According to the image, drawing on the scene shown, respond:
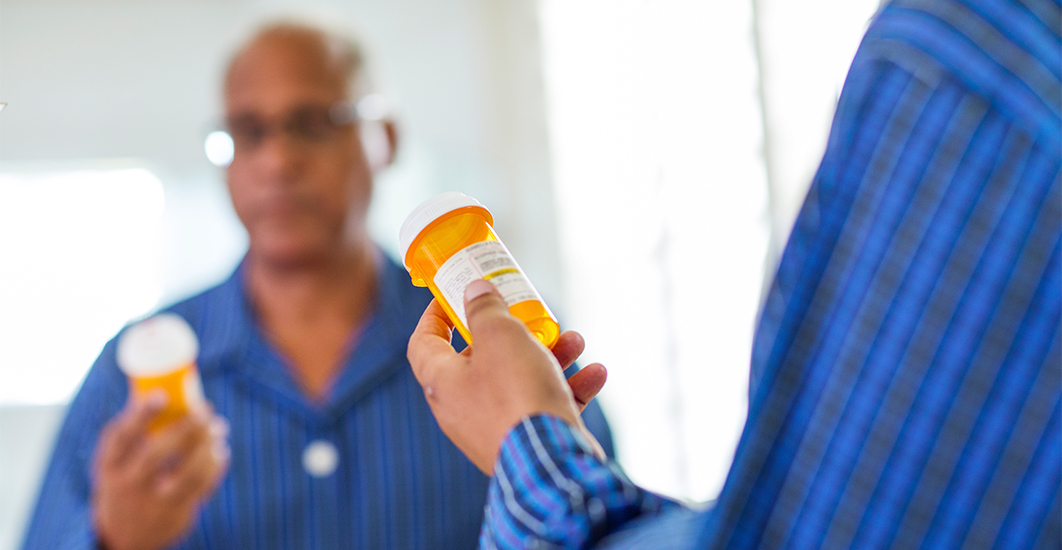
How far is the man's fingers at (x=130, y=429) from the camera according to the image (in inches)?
22.9

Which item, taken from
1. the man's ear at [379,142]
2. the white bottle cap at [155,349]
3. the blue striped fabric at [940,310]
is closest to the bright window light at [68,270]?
the white bottle cap at [155,349]

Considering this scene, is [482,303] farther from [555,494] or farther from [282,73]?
[282,73]

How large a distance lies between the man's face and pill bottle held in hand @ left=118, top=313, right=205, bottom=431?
0.41 feet

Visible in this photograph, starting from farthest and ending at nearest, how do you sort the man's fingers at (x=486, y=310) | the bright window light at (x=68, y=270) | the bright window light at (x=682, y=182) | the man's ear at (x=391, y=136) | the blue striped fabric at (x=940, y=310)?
the bright window light at (x=682, y=182) < the man's ear at (x=391, y=136) < the bright window light at (x=68, y=270) < the man's fingers at (x=486, y=310) < the blue striped fabric at (x=940, y=310)

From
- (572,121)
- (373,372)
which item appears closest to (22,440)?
(572,121)

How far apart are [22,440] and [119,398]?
1.76m

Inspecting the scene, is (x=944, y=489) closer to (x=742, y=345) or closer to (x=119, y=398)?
(x=119, y=398)

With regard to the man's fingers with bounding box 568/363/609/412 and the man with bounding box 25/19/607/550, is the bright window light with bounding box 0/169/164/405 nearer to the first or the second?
the man with bounding box 25/19/607/550

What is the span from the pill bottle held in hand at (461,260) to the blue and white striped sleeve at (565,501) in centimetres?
8

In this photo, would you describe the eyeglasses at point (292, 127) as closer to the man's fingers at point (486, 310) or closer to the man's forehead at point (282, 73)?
the man's forehead at point (282, 73)

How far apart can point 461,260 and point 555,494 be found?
0.12 m

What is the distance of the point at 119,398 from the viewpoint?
633 mm

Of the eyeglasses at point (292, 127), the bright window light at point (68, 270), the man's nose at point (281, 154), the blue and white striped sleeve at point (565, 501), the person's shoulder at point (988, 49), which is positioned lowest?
the bright window light at point (68, 270)

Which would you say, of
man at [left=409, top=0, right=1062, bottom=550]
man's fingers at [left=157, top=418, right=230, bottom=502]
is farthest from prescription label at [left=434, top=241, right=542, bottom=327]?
man's fingers at [left=157, top=418, right=230, bottom=502]
